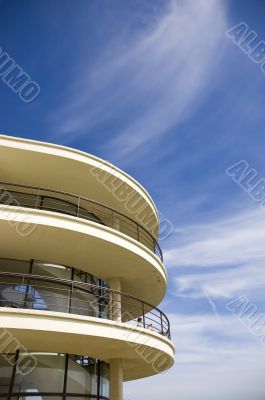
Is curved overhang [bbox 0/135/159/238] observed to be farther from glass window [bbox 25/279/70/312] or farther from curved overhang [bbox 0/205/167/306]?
glass window [bbox 25/279/70/312]

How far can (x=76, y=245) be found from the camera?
34.1 ft

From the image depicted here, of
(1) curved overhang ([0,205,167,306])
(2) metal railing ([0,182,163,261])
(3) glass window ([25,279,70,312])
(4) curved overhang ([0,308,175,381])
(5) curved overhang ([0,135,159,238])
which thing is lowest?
(4) curved overhang ([0,308,175,381])

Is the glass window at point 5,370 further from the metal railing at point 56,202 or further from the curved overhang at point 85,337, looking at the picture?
the metal railing at point 56,202

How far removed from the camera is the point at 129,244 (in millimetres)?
10898

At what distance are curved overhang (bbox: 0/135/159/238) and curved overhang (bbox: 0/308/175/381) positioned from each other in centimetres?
529

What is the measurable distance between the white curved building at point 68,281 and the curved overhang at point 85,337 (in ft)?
0.08

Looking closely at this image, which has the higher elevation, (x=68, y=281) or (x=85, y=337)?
(x=68, y=281)

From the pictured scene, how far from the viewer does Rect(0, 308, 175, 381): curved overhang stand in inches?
317

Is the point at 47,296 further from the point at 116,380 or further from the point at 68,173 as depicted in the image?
the point at 68,173

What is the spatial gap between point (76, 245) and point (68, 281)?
1.35m

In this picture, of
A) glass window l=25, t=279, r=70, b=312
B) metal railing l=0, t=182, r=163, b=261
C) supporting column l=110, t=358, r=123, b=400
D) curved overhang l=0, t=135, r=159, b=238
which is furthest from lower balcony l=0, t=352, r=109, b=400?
curved overhang l=0, t=135, r=159, b=238

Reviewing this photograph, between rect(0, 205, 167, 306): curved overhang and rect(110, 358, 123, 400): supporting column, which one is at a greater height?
rect(0, 205, 167, 306): curved overhang

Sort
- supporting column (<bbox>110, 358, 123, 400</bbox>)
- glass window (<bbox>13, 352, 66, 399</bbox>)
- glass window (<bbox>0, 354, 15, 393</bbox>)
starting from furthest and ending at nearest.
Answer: supporting column (<bbox>110, 358, 123, 400</bbox>) < glass window (<bbox>13, 352, 66, 399</bbox>) < glass window (<bbox>0, 354, 15, 393</bbox>)

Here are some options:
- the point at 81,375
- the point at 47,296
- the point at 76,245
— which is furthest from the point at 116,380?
the point at 76,245
